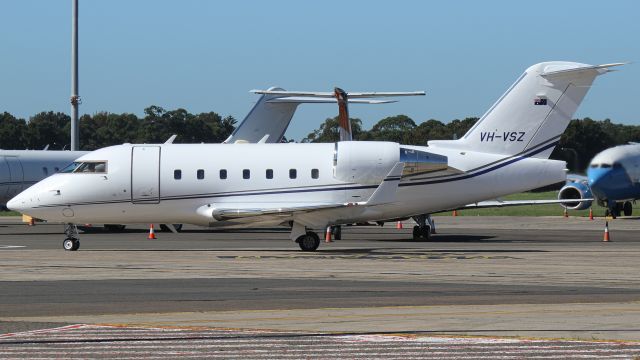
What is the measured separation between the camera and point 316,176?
32.6 meters

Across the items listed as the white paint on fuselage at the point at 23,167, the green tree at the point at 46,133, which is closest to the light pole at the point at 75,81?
the white paint on fuselage at the point at 23,167

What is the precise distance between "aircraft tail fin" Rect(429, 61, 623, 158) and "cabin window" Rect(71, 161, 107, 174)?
35.0ft

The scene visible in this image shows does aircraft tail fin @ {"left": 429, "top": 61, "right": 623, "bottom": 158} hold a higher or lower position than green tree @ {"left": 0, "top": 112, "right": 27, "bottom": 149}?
lower

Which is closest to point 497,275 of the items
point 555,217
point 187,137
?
point 555,217

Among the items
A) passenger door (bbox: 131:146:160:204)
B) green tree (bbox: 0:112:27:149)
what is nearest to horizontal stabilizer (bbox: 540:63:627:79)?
passenger door (bbox: 131:146:160:204)

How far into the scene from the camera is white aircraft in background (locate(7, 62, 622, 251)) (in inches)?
1267

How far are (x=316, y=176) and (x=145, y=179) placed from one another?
4997mm

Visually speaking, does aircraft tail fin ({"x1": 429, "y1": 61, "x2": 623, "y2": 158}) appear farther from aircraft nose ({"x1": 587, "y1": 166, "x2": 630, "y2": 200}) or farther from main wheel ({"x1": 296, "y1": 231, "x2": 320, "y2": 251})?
aircraft nose ({"x1": 587, "y1": 166, "x2": 630, "y2": 200})

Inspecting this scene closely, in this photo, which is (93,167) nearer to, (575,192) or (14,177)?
(14,177)

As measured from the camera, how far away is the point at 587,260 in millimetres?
28109

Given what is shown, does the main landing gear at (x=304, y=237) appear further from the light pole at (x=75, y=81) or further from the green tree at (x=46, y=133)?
the green tree at (x=46, y=133)

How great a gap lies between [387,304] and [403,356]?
540 cm

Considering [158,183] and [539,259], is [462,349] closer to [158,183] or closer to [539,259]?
[539,259]

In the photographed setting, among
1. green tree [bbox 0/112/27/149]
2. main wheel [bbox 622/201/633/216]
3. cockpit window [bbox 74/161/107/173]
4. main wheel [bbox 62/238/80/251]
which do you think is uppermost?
green tree [bbox 0/112/27/149]
